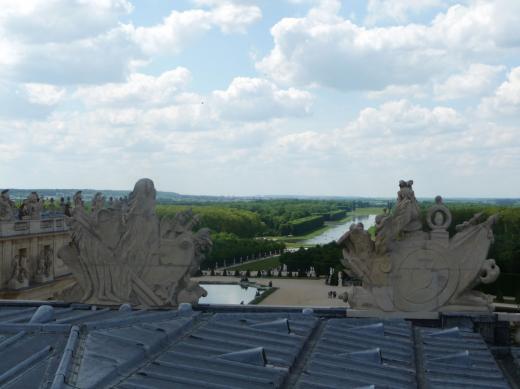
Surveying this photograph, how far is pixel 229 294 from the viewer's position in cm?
5700

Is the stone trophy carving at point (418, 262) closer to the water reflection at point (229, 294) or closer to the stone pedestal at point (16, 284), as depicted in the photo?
the stone pedestal at point (16, 284)

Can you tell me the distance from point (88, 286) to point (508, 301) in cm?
4328

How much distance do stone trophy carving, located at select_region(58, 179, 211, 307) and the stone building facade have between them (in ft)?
50.7

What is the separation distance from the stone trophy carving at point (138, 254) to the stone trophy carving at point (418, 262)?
124 inches

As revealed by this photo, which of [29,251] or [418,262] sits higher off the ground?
[418,262]

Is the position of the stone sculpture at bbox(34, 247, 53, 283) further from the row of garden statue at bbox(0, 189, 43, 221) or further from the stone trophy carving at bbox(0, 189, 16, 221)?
the stone trophy carving at bbox(0, 189, 16, 221)

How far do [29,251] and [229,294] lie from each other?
26376 millimetres

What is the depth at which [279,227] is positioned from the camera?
531 feet

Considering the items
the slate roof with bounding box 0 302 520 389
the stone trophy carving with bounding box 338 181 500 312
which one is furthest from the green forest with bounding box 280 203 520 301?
the slate roof with bounding box 0 302 520 389

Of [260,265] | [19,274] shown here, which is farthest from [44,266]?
[260,265]

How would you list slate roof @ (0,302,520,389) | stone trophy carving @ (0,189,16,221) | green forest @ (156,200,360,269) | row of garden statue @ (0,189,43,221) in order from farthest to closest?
green forest @ (156,200,360,269), row of garden statue @ (0,189,43,221), stone trophy carving @ (0,189,16,221), slate roof @ (0,302,520,389)

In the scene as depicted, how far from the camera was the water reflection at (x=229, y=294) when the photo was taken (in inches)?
2061

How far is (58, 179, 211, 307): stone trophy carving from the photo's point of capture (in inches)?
567

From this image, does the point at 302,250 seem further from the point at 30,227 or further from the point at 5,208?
the point at 5,208
